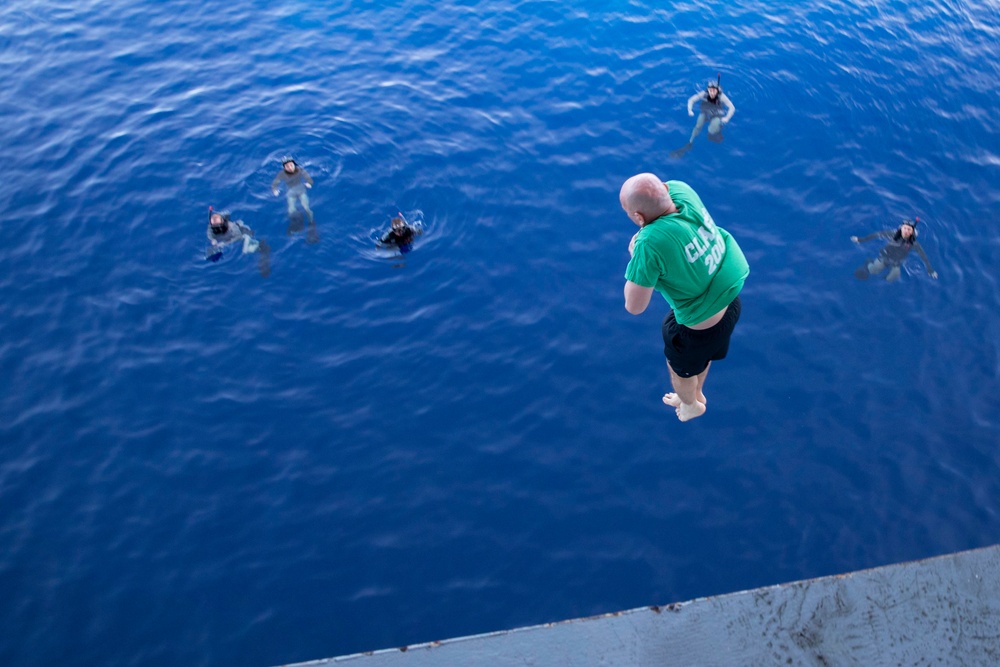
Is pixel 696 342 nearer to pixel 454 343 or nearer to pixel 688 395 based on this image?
pixel 688 395

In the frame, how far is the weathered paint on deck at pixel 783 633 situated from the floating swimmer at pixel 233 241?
27.8ft

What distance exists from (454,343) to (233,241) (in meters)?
3.87

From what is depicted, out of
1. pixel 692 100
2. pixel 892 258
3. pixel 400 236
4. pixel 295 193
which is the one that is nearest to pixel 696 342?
pixel 400 236

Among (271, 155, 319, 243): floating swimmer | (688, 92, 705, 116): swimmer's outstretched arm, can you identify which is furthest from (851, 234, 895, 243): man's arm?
(271, 155, 319, 243): floating swimmer

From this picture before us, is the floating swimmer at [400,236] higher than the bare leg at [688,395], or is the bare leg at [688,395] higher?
the bare leg at [688,395]

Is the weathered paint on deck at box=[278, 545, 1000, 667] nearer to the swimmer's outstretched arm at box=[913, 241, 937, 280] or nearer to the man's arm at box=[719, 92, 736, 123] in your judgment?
the swimmer's outstretched arm at box=[913, 241, 937, 280]

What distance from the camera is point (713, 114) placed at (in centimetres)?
1300

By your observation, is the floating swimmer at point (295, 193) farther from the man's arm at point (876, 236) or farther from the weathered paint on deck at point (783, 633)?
the weathered paint on deck at point (783, 633)

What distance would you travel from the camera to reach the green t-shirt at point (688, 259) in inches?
177

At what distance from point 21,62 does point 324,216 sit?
8.58 metres

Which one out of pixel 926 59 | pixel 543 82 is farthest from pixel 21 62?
pixel 926 59

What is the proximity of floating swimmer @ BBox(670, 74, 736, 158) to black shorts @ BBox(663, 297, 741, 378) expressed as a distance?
7.72 meters

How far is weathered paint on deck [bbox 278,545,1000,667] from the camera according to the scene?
345 cm

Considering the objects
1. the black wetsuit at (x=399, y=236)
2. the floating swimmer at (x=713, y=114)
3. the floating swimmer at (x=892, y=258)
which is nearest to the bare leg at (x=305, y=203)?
the black wetsuit at (x=399, y=236)
